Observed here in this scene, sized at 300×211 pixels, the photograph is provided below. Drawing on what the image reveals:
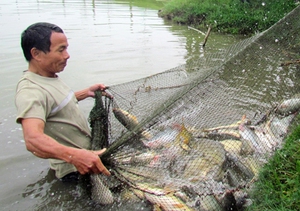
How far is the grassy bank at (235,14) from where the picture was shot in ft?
39.2

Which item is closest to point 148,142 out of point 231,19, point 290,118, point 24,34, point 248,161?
point 248,161

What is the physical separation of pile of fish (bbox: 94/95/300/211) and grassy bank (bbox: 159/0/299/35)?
869 cm

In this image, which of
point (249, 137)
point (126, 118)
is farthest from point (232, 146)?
point (126, 118)

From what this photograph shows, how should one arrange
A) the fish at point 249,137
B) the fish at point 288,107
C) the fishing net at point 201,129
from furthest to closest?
the fish at point 288,107, the fish at point 249,137, the fishing net at point 201,129

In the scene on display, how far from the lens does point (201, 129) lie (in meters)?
3.82

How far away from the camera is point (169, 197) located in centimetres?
280

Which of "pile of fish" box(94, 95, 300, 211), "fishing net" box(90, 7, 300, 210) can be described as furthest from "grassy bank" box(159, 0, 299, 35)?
"pile of fish" box(94, 95, 300, 211)

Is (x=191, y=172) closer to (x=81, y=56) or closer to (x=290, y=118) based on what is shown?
(x=290, y=118)

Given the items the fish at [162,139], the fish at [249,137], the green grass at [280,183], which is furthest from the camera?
the fish at [249,137]

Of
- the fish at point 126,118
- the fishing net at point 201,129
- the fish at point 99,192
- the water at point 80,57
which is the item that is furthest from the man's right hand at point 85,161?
the fish at point 126,118

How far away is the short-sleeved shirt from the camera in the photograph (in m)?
2.42

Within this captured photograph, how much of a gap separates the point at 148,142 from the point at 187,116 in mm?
742

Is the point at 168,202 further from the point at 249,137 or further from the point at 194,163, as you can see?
the point at 249,137

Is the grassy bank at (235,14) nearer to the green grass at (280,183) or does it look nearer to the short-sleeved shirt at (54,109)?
the green grass at (280,183)
